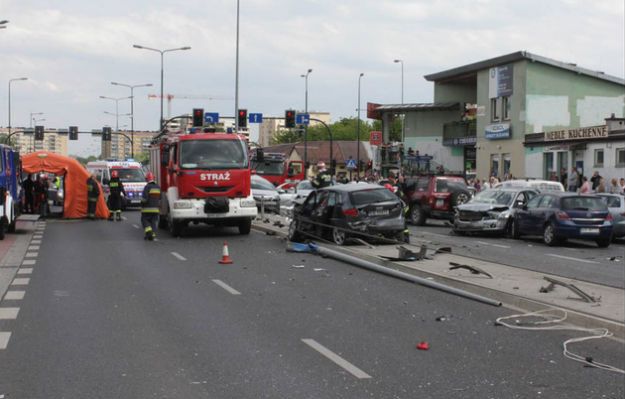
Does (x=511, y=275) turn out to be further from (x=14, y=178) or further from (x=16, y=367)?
(x=14, y=178)

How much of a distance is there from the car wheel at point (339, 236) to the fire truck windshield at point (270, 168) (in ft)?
101

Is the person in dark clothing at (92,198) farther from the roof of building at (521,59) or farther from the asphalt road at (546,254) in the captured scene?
the roof of building at (521,59)

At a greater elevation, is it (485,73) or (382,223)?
(485,73)

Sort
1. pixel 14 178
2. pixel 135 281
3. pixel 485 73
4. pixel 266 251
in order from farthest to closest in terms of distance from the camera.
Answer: pixel 485 73
pixel 14 178
pixel 266 251
pixel 135 281

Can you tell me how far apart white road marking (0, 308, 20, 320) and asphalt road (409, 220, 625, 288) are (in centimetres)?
930

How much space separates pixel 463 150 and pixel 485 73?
27.3ft

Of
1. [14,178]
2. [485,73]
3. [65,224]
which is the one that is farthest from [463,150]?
[14,178]

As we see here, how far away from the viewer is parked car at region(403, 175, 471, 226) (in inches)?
1264

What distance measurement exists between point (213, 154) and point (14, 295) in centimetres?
1232

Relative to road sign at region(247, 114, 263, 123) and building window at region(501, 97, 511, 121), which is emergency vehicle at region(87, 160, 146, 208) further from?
building window at region(501, 97, 511, 121)

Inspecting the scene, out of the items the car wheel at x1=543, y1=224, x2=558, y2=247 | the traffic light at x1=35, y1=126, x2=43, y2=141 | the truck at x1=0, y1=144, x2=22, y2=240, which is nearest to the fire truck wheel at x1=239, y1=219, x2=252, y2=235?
the truck at x1=0, y1=144, x2=22, y2=240

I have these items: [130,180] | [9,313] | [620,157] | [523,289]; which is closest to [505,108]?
[620,157]

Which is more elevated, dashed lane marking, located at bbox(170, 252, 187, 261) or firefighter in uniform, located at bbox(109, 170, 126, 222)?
firefighter in uniform, located at bbox(109, 170, 126, 222)

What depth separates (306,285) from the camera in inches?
556
